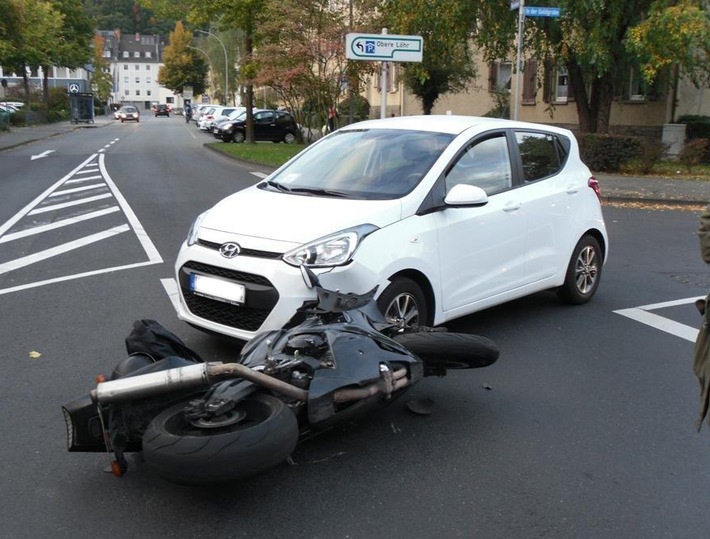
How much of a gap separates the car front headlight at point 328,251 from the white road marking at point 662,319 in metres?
3.18

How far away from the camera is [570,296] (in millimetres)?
7465

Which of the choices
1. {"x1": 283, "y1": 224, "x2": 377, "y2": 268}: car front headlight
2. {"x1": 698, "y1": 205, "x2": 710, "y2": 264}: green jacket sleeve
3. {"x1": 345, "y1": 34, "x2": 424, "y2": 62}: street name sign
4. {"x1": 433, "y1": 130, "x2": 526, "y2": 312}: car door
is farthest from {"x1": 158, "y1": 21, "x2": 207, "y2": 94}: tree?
{"x1": 698, "y1": 205, "x2": 710, "y2": 264}: green jacket sleeve

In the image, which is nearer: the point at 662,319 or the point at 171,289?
the point at 662,319

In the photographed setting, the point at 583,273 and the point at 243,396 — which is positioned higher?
the point at 243,396

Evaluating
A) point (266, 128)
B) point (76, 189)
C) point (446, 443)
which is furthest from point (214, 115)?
point (446, 443)

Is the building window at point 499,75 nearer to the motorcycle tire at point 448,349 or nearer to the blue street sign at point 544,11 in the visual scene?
the blue street sign at point 544,11

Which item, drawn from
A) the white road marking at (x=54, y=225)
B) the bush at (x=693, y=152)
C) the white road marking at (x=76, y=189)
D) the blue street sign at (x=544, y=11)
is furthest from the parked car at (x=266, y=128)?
the white road marking at (x=54, y=225)

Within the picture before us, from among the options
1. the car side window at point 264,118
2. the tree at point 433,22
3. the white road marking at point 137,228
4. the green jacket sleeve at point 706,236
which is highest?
the tree at point 433,22

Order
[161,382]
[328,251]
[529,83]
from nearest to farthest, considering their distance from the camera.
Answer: [161,382] < [328,251] < [529,83]

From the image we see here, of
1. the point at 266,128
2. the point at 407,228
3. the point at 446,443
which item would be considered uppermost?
the point at 266,128

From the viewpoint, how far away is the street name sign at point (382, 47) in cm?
1539

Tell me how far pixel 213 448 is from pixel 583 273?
5.11 m

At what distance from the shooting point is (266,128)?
38688 millimetres

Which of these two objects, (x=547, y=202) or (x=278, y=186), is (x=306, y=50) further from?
(x=278, y=186)
